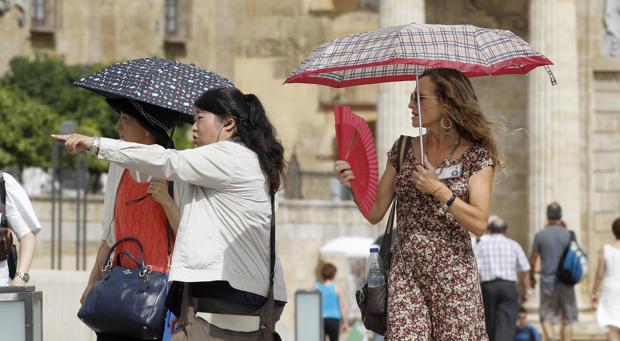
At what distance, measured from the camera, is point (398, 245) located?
24.7ft

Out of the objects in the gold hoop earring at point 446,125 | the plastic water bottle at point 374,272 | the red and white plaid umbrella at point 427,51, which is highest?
the red and white plaid umbrella at point 427,51

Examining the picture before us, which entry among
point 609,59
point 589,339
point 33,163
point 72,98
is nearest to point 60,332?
point 589,339

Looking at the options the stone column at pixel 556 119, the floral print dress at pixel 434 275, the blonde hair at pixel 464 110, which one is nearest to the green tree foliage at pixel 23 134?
the stone column at pixel 556 119

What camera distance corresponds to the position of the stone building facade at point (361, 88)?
24000 mm

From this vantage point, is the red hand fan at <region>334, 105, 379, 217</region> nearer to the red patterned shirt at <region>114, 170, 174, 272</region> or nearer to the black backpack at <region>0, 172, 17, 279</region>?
the red patterned shirt at <region>114, 170, 174, 272</region>

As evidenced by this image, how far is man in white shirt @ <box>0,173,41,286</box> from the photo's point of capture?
8.73 meters

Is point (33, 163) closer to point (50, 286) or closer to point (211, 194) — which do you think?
point (50, 286)

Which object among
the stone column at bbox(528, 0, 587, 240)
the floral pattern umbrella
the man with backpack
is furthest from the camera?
the stone column at bbox(528, 0, 587, 240)

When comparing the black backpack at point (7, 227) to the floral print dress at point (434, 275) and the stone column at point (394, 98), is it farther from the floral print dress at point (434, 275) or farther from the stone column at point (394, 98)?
the stone column at point (394, 98)

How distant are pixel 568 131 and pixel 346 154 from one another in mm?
16575

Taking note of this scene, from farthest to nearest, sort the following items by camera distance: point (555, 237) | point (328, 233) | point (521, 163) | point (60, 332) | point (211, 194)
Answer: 1. point (328, 233)
2. point (521, 163)
3. point (555, 237)
4. point (60, 332)
5. point (211, 194)

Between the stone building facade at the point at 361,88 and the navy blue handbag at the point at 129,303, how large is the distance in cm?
189

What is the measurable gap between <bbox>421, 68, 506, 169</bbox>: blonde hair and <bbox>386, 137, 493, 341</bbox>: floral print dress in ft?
0.30

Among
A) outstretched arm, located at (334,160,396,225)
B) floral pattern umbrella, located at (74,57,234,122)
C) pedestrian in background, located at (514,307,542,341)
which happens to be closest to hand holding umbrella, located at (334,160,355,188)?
outstretched arm, located at (334,160,396,225)
